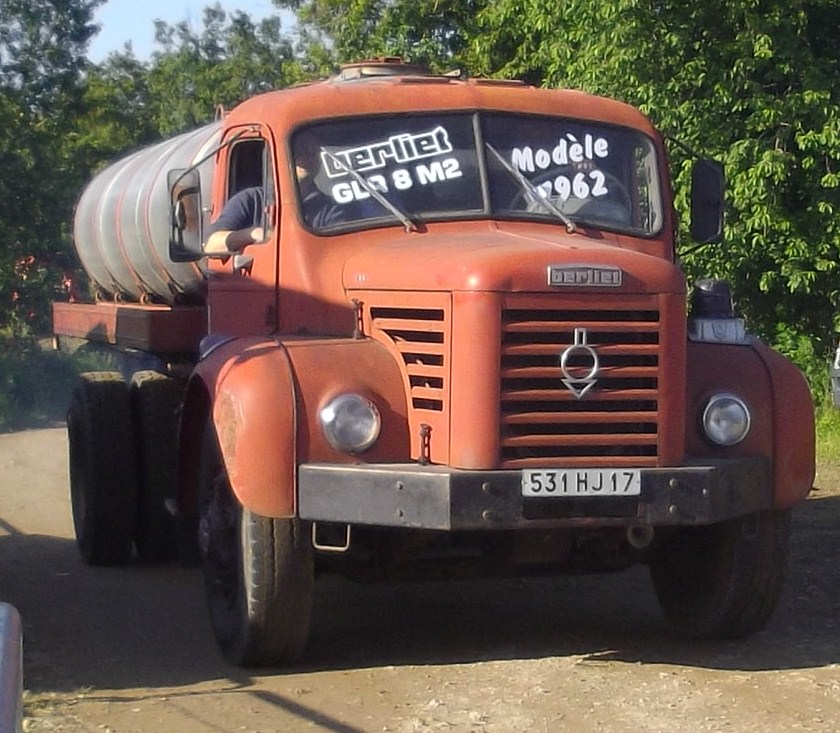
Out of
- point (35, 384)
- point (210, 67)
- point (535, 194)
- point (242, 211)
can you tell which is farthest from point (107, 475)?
point (210, 67)

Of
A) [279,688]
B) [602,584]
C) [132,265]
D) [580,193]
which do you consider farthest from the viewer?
[132,265]

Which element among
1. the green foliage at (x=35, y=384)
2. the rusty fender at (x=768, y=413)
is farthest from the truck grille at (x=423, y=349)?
the green foliage at (x=35, y=384)

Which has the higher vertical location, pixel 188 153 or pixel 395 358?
pixel 188 153

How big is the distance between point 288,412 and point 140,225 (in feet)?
12.9

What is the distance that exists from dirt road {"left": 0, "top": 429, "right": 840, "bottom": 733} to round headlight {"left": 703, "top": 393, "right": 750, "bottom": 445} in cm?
95

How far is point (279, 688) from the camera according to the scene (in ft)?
22.0

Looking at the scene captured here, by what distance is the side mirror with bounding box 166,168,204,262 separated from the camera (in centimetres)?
784

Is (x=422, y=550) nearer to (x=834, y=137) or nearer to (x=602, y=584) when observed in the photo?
(x=602, y=584)

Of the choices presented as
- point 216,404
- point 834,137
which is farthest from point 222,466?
point 834,137

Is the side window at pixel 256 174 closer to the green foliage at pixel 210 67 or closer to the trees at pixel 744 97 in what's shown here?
the trees at pixel 744 97

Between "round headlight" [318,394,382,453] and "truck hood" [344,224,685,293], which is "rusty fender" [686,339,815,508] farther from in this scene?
"round headlight" [318,394,382,453]

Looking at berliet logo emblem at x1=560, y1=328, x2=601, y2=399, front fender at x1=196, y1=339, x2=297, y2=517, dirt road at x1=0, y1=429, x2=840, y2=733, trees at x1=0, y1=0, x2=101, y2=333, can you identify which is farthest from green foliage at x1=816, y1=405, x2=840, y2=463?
trees at x1=0, y1=0, x2=101, y2=333

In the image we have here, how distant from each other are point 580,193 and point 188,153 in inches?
113

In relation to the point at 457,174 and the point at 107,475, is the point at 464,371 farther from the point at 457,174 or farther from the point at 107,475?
the point at 107,475
